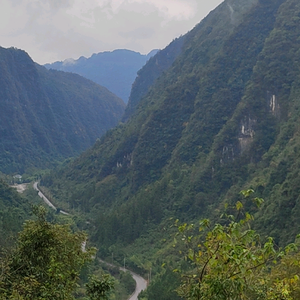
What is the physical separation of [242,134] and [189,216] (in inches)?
534

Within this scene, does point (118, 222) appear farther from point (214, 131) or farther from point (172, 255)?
point (214, 131)

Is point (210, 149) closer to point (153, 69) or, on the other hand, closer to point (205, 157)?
point (205, 157)

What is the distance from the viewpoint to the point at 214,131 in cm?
6134

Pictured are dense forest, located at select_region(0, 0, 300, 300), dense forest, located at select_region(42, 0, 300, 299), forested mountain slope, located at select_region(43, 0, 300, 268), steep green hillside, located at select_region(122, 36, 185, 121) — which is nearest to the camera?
dense forest, located at select_region(0, 0, 300, 300)

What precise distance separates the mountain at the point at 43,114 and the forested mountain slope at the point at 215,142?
51300 mm

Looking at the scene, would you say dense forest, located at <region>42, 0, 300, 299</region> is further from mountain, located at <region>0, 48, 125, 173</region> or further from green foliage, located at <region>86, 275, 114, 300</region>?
mountain, located at <region>0, 48, 125, 173</region>

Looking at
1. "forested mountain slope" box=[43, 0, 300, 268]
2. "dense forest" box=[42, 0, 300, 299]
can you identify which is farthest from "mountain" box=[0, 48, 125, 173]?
"forested mountain slope" box=[43, 0, 300, 268]

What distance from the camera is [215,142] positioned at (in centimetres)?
5722

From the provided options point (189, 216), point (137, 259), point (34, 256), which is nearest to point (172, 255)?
point (137, 259)

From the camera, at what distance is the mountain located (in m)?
132

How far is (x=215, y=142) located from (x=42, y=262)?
49.9m

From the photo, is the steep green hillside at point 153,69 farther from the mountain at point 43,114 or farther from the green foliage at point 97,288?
the green foliage at point 97,288

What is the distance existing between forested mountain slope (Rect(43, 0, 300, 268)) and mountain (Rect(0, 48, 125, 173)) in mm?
51300

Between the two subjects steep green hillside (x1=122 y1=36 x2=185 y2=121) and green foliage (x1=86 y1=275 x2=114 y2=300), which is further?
steep green hillside (x1=122 y1=36 x2=185 y2=121)
